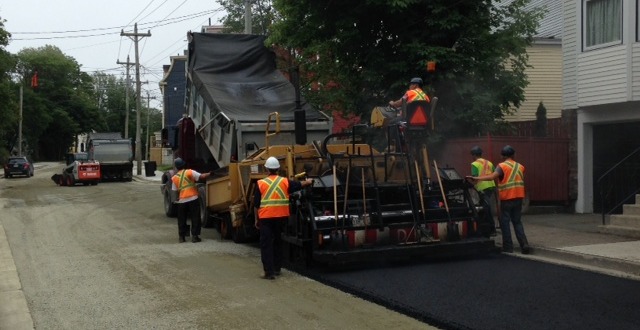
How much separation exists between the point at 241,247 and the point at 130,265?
2369mm

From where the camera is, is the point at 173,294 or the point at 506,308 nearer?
the point at 506,308

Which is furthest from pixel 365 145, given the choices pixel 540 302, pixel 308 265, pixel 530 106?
pixel 530 106

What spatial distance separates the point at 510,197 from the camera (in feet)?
35.2

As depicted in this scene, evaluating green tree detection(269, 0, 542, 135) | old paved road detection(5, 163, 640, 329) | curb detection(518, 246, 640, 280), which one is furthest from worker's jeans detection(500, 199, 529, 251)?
green tree detection(269, 0, 542, 135)

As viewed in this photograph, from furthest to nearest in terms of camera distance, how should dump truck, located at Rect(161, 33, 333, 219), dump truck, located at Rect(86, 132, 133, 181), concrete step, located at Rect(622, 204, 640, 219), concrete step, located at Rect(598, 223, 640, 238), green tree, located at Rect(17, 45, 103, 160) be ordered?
green tree, located at Rect(17, 45, 103, 160) → dump truck, located at Rect(86, 132, 133, 181) → dump truck, located at Rect(161, 33, 333, 219) → concrete step, located at Rect(622, 204, 640, 219) → concrete step, located at Rect(598, 223, 640, 238)

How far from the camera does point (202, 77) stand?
15.3 metres

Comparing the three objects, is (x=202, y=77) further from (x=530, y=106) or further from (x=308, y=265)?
(x=530, y=106)

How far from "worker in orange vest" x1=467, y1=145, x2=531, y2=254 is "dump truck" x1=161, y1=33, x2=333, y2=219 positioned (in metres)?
3.68

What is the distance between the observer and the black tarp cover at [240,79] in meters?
14.0

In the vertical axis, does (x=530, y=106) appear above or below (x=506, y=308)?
above

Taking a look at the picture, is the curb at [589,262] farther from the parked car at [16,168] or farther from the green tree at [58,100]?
the green tree at [58,100]

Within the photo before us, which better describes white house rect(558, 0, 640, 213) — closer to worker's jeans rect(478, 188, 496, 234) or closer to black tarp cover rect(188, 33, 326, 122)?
worker's jeans rect(478, 188, 496, 234)

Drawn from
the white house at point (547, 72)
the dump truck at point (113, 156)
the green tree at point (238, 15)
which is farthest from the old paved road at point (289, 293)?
the dump truck at point (113, 156)

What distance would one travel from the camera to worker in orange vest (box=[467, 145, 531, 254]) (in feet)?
35.0
